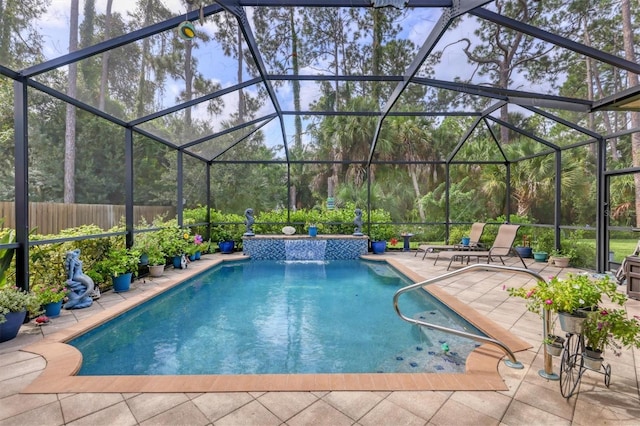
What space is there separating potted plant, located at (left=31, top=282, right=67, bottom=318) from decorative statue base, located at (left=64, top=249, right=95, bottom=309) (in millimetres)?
266

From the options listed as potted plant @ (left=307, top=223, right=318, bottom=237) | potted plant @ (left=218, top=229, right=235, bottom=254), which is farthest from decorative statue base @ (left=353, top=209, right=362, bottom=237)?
potted plant @ (left=218, top=229, right=235, bottom=254)

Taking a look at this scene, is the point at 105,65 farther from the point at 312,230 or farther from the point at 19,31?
the point at 312,230

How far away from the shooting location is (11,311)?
3451 mm

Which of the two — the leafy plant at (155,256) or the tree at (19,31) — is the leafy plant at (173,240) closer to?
the leafy plant at (155,256)

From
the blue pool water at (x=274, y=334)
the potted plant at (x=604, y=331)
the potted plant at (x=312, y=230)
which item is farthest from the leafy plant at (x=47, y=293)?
the potted plant at (x=312, y=230)

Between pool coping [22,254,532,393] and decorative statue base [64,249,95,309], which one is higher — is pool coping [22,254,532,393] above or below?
below

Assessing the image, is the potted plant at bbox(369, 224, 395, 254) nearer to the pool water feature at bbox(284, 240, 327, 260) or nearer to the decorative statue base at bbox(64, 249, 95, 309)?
the pool water feature at bbox(284, 240, 327, 260)

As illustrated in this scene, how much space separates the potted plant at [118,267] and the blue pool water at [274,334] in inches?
29.6

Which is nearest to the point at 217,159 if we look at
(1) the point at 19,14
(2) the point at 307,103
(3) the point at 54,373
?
(2) the point at 307,103

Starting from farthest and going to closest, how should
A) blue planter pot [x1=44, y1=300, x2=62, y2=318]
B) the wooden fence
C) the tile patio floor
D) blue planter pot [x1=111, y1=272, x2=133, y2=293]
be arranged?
the wooden fence, blue planter pot [x1=111, y1=272, x2=133, y2=293], blue planter pot [x1=44, y1=300, x2=62, y2=318], the tile patio floor

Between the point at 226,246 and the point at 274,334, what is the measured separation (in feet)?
22.3

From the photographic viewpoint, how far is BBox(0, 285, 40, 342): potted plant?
338 cm

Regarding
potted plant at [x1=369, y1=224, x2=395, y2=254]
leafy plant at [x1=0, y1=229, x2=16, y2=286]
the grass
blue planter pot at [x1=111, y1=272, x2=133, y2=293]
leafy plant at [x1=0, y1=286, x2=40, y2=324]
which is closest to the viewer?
leafy plant at [x1=0, y1=286, x2=40, y2=324]

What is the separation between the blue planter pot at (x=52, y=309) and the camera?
4.14m
